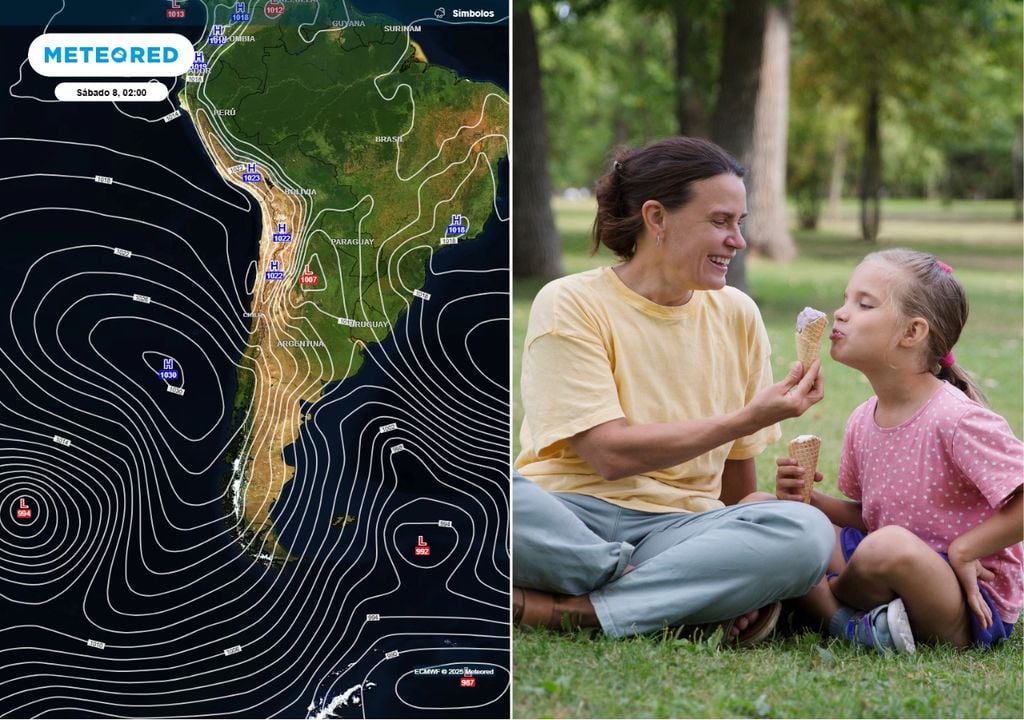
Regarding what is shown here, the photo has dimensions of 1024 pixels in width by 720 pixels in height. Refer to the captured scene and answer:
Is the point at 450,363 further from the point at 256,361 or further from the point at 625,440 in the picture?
the point at 625,440

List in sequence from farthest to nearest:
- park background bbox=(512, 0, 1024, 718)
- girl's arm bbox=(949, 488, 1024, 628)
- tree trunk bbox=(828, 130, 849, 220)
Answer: tree trunk bbox=(828, 130, 849, 220)
girl's arm bbox=(949, 488, 1024, 628)
park background bbox=(512, 0, 1024, 718)

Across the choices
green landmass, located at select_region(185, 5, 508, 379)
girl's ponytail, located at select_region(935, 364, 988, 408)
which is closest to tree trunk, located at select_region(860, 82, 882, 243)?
girl's ponytail, located at select_region(935, 364, 988, 408)

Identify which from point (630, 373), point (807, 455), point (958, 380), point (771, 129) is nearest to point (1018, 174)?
point (771, 129)

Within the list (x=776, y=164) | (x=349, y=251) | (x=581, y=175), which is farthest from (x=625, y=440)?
(x=581, y=175)

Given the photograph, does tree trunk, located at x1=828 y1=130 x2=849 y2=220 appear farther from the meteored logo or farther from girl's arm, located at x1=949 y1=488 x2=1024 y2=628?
the meteored logo

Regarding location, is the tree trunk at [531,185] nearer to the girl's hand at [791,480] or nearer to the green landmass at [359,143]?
the girl's hand at [791,480]

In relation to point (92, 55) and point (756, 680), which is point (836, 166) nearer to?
point (756, 680)
